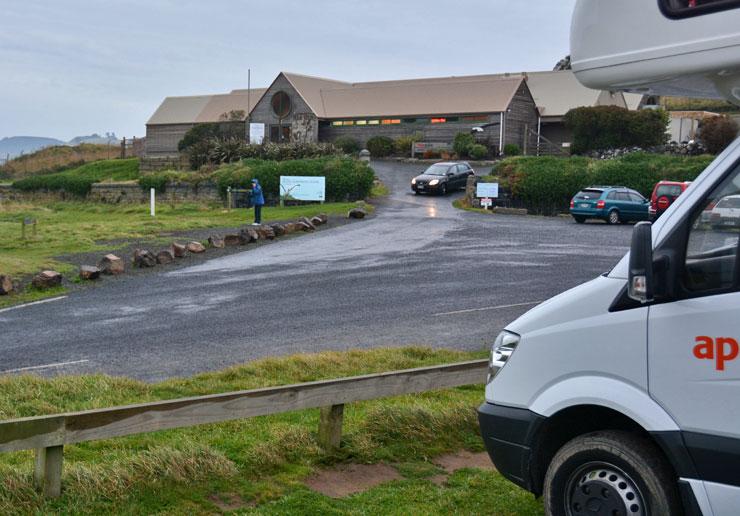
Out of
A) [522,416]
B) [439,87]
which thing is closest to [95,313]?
[522,416]

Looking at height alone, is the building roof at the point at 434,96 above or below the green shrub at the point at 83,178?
above

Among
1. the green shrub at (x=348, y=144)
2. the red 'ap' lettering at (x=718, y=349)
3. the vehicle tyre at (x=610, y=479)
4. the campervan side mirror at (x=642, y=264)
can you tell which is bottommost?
the vehicle tyre at (x=610, y=479)

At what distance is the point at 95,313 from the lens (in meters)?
15.0

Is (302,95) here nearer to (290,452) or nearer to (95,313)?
(95,313)

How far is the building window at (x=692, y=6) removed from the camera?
4.06 metres

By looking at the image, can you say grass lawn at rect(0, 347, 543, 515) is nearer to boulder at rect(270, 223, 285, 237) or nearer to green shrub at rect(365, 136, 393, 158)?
boulder at rect(270, 223, 285, 237)

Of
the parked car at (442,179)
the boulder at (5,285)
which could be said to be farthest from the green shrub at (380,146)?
the boulder at (5,285)

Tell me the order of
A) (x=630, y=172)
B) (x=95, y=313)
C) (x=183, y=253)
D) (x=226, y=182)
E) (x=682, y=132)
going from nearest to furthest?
(x=95, y=313)
(x=183, y=253)
(x=630, y=172)
(x=226, y=182)
(x=682, y=132)

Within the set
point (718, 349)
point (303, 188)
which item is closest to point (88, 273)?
point (718, 349)

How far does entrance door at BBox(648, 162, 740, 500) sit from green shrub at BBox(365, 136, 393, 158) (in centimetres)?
5772

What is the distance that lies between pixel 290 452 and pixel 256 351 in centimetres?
519

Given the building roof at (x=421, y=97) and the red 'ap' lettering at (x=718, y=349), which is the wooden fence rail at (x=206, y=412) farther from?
the building roof at (x=421, y=97)

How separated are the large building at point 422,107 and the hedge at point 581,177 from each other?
20.6 m

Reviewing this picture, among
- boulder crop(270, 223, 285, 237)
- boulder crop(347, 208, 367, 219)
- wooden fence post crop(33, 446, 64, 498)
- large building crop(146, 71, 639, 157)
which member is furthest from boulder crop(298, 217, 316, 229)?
large building crop(146, 71, 639, 157)
